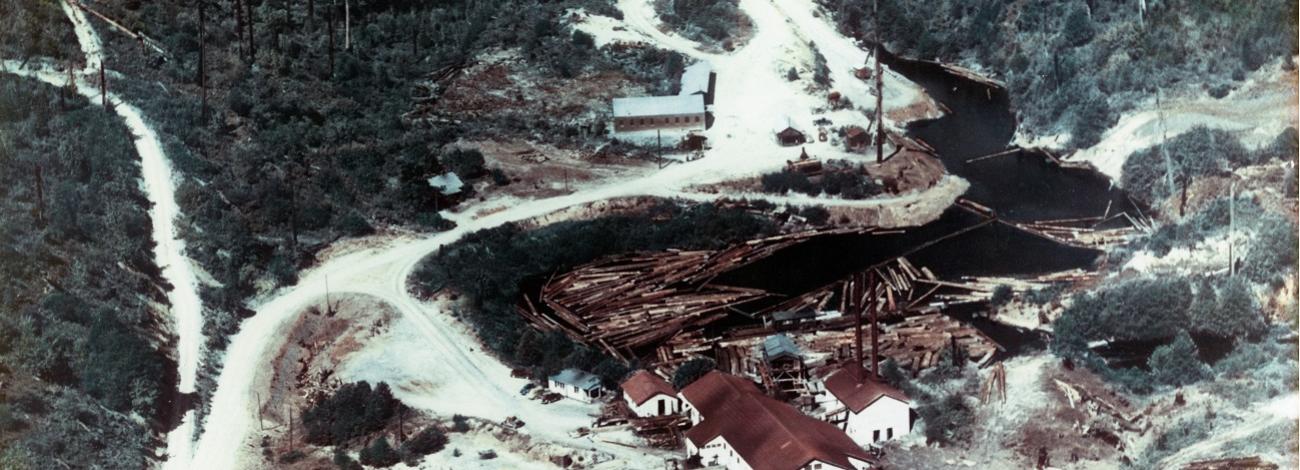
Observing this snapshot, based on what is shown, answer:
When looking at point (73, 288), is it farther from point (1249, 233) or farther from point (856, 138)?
point (1249, 233)

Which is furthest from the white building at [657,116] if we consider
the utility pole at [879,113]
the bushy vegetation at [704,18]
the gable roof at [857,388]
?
the gable roof at [857,388]

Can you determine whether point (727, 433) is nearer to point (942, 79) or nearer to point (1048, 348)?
point (1048, 348)

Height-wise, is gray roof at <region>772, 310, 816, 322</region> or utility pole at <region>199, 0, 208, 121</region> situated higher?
utility pole at <region>199, 0, 208, 121</region>

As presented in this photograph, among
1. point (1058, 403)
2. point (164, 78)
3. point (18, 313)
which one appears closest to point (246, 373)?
point (18, 313)

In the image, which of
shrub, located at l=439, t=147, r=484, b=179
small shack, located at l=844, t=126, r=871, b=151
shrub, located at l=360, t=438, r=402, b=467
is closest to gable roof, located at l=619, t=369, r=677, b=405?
shrub, located at l=360, t=438, r=402, b=467

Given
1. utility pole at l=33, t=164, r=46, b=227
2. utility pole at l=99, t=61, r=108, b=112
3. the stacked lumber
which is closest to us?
utility pole at l=33, t=164, r=46, b=227

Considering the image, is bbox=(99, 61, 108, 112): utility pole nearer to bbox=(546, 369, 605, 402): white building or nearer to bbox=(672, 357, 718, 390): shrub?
bbox=(546, 369, 605, 402): white building

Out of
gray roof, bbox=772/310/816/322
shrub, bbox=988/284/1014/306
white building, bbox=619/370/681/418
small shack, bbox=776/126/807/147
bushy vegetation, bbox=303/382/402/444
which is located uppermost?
small shack, bbox=776/126/807/147

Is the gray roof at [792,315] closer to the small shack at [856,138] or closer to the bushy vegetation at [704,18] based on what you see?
the small shack at [856,138]
